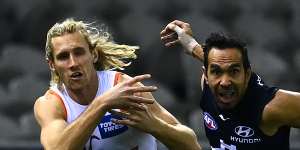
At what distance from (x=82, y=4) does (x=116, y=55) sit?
14.7 feet

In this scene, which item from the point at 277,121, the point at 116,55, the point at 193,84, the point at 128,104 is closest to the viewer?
the point at 128,104

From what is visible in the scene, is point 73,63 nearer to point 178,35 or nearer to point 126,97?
point 126,97

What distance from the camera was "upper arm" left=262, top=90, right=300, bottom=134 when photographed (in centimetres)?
457

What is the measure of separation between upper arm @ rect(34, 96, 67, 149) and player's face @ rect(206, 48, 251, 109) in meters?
0.87

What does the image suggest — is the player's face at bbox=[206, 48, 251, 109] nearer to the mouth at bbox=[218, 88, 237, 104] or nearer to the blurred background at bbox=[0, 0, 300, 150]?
the mouth at bbox=[218, 88, 237, 104]

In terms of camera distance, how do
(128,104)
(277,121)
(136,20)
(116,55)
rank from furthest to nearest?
(136,20) < (116,55) < (277,121) < (128,104)

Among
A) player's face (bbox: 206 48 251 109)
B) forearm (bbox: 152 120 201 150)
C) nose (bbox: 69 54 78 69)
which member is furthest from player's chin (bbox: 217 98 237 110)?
nose (bbox: 69 54 78 69)

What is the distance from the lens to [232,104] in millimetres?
4699

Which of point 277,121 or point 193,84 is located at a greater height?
point 277,121

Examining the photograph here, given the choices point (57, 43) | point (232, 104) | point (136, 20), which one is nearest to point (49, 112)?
point (57, 43)

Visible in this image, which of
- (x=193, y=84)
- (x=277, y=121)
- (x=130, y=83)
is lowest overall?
(x=193, y=84)

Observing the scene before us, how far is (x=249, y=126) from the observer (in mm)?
4707

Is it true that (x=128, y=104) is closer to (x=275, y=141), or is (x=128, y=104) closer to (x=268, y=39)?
(x=275, y=141)

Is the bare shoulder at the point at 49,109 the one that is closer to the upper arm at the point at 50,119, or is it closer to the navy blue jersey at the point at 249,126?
the upper arm at the point at 50,119
